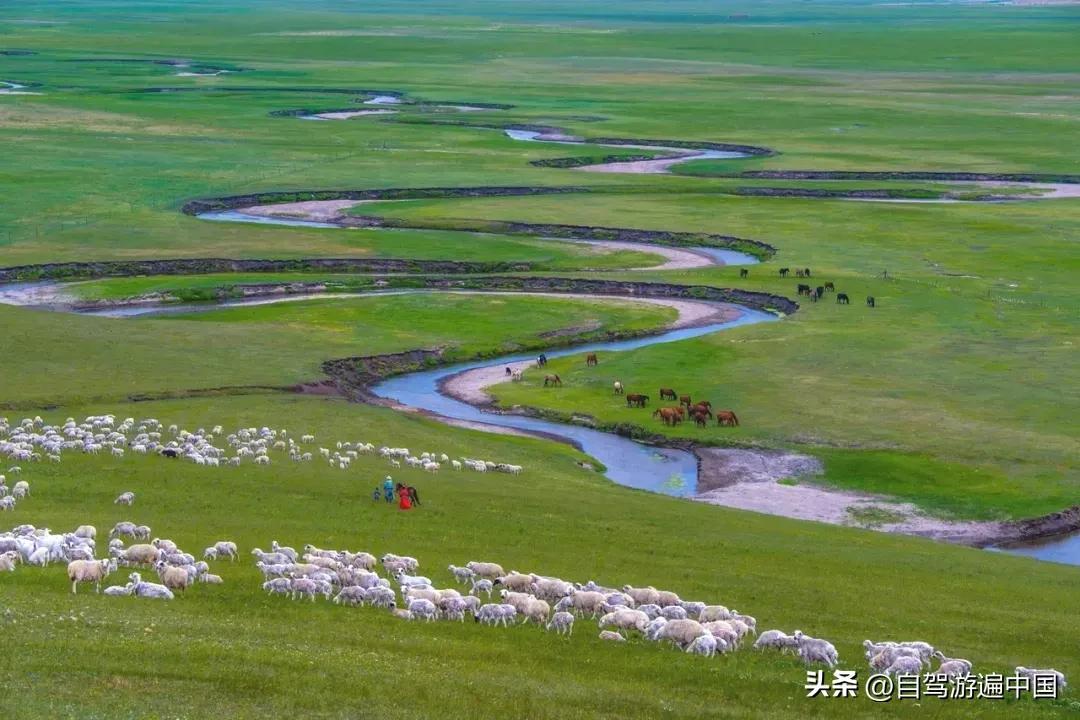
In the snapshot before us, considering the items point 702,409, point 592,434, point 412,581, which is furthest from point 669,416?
point 412,581

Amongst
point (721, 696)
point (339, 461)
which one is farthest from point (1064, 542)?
point (721, 696)

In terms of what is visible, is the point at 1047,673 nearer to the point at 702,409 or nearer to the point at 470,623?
the point at 470,623

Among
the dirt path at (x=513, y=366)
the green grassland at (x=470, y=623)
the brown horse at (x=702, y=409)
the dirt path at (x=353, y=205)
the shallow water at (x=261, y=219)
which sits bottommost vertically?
the shallow water at (x=261, y=219)

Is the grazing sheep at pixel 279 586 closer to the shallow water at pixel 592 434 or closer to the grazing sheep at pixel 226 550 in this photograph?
the grazing sheep at pixel 226 550

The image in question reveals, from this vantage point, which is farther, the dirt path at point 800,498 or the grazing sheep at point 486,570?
the dirt path at point 800,498

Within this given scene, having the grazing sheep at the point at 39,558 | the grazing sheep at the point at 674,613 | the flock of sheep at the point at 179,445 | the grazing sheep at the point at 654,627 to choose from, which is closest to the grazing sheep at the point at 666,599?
the grazing sheep at the point at 674,613

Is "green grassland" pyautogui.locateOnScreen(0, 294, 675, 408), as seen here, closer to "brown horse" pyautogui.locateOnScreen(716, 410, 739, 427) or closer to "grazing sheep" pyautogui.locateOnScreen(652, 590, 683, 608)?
"brown horse" pyautogui.locateOnScreen(716, 410, 739, 427)

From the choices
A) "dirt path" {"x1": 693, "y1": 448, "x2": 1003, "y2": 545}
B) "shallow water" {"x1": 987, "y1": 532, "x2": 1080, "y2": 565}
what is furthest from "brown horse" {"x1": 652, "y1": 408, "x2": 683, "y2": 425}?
"shallow water" {"x1": 987, "y1": 532, "x2": 1080, "y2": 565}

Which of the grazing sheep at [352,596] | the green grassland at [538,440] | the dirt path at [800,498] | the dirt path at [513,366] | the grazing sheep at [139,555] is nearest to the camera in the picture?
the green grassland at [538,440]
